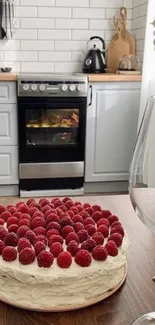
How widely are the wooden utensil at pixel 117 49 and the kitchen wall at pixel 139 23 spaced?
10 cm

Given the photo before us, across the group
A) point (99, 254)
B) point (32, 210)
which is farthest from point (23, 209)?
point (99, 254)

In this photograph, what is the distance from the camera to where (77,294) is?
1.91 ft

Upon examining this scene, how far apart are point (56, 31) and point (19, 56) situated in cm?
37

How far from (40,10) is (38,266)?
276cm

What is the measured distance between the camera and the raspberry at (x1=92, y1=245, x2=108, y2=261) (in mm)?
584

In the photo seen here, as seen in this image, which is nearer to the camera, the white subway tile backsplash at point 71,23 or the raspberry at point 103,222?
the raspberry at point 103,222

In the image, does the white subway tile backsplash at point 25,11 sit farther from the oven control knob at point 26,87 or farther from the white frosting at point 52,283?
the white frosting at point 52,283

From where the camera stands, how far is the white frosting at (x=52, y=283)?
559mm

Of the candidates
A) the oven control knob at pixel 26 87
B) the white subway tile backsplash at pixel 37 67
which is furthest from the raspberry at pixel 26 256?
the white subway tile backsplash at pixel 37 67

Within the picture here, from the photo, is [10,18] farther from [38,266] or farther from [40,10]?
[38,266]

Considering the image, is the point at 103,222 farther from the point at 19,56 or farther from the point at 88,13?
the point at 88,13

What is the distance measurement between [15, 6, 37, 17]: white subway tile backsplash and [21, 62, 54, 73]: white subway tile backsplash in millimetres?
378

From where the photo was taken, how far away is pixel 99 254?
23.0 inches

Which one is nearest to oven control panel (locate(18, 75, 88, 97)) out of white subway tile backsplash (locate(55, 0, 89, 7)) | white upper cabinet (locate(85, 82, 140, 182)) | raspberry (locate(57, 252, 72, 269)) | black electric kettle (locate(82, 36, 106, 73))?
white upper cabinet (locate(85, 82, 140, 182))
